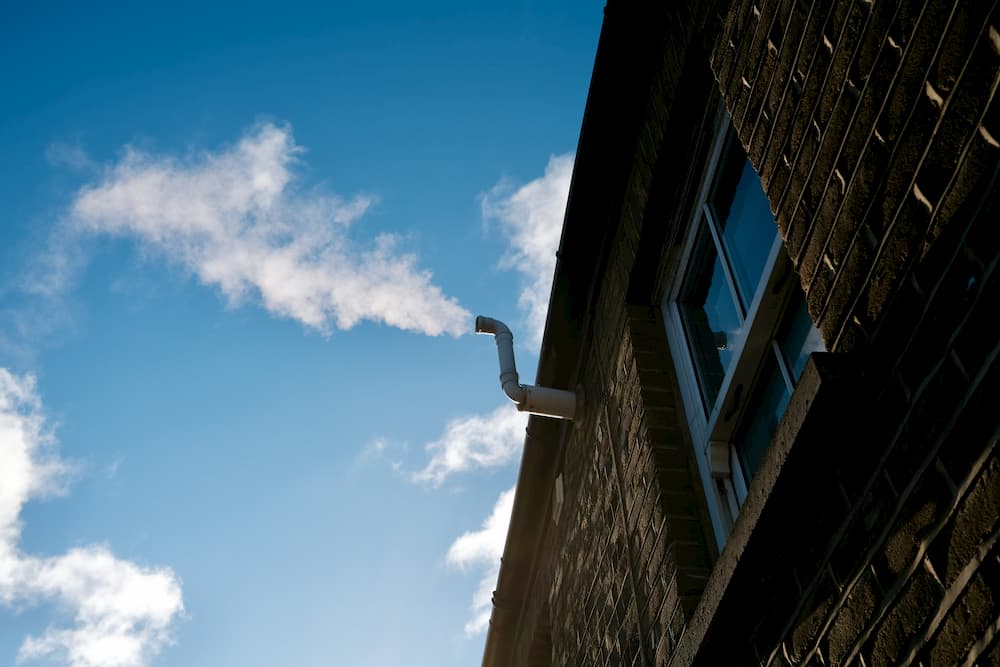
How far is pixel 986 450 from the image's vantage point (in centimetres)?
153

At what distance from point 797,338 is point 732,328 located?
22.3 inches

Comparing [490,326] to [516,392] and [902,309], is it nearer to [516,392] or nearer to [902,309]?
[516,392]

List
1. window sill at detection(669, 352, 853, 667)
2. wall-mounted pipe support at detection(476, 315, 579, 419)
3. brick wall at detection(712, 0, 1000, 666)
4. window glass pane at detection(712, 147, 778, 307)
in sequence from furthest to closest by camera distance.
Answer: wall-mounted pipe support at detection(476, 315, 579, 419) → window glass pane at detection(712, 147, 778, 307) → window sill at detection(669, 352, 853, 667) → brick wall at detection(712, 0, 1000, 666)

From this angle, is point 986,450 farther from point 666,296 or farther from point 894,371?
point 666,296

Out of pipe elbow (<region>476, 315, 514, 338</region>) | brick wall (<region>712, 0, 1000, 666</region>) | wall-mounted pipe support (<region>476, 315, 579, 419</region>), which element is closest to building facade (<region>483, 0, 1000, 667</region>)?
brick wall (<region>712, 0, 1000, 666</region>)

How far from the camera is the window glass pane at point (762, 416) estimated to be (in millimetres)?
2855

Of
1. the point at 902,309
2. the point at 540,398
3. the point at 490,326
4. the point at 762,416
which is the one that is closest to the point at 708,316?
the point at 762,416

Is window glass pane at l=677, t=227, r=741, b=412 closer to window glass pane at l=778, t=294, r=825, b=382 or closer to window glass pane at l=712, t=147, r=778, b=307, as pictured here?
window glass pane at l=712, t=147, r=778, b=307

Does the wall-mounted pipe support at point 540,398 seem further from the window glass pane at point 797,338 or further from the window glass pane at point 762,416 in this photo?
the window glass pane at point 797,338

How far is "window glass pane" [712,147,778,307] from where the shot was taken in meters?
3.01

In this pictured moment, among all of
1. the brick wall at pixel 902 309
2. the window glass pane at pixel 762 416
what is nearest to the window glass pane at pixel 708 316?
the window glass pane at pixel 762 416

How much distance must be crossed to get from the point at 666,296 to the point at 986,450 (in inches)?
97.7

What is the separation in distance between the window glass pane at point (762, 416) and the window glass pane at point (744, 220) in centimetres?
31

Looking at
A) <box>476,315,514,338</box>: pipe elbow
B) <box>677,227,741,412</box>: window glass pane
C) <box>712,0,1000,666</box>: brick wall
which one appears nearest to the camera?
<box>712,0,1000,666</box>: brick wall
